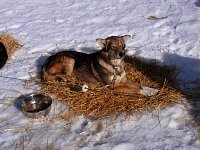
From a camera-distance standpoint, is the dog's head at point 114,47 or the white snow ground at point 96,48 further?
the dog's head at point 114,47

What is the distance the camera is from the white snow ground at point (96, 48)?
5.04 m

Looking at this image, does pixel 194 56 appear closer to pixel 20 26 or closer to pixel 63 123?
pixel 63 123

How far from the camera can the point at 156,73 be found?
21.0 ft

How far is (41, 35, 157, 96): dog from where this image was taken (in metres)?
5.63

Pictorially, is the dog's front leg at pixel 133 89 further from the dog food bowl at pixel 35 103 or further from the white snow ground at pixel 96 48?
the dog food bowl at pixel 35 103

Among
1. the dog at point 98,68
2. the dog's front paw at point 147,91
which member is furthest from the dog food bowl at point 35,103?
the dog's front paw at point 147,91

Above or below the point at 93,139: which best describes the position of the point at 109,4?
above

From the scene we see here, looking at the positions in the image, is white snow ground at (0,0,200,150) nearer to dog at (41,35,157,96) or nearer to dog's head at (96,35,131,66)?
dog at (41,35,157,96)

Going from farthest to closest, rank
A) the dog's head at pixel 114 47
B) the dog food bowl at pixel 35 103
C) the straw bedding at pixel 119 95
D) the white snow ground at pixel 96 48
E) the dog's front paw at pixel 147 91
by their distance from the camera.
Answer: the dog's front paw at pixel 147 91
the dog food bowl at pixel 35 103
the straw bedding at pixel 119 95
the dog's head at pixel 114 47
the white snow ground at pixel 96 48

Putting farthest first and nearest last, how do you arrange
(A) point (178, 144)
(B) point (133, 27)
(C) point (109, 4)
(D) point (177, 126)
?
(C) point (109, 4) → (B) point (133, 27) → (D) point (177, 126) → (A) point (178, 144)

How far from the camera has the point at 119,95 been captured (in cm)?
580

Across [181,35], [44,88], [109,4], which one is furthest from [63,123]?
[109,4]

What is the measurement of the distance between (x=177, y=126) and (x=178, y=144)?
377 millimetres

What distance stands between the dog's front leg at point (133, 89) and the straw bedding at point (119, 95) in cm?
8
